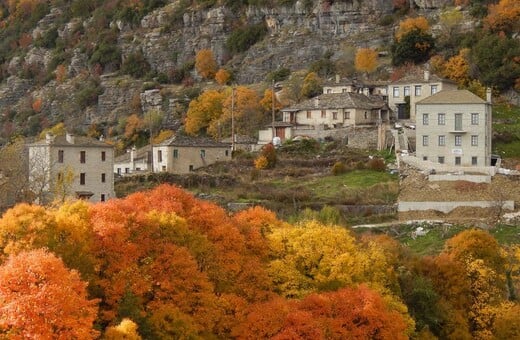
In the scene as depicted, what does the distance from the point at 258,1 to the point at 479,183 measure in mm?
71483

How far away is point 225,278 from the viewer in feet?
173

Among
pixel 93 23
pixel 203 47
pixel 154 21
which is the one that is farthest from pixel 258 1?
pixel 93 23

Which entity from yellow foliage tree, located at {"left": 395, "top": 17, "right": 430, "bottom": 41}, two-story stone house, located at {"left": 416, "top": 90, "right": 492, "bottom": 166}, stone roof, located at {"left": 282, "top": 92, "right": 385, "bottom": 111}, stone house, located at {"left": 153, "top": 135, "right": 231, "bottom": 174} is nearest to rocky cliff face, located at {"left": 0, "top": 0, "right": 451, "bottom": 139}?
yellow foliage tree, located at {"left": 395, "top": 17, "right": 430, "bottom": 41}

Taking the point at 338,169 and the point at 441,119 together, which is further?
the point at 441,119

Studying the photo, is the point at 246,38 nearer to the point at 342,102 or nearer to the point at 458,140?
the point at 342,102

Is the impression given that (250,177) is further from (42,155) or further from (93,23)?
(93,23)

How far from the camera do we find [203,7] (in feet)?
494

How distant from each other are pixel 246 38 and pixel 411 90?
149ft

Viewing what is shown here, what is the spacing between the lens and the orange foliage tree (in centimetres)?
4128

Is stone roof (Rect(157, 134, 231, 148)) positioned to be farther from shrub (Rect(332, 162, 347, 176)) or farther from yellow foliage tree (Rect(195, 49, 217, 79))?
yellow foliage tree (Rect(195, 49, 217, 79))

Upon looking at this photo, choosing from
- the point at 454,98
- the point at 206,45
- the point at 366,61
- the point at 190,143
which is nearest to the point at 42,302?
the point at 454,98

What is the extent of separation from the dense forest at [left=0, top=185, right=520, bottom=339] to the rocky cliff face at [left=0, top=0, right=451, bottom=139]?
223 feet

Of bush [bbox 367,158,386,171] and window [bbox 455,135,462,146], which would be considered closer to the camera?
Answer: bush [bbox 367,158,386,171]

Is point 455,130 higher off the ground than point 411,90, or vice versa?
point 411,90
